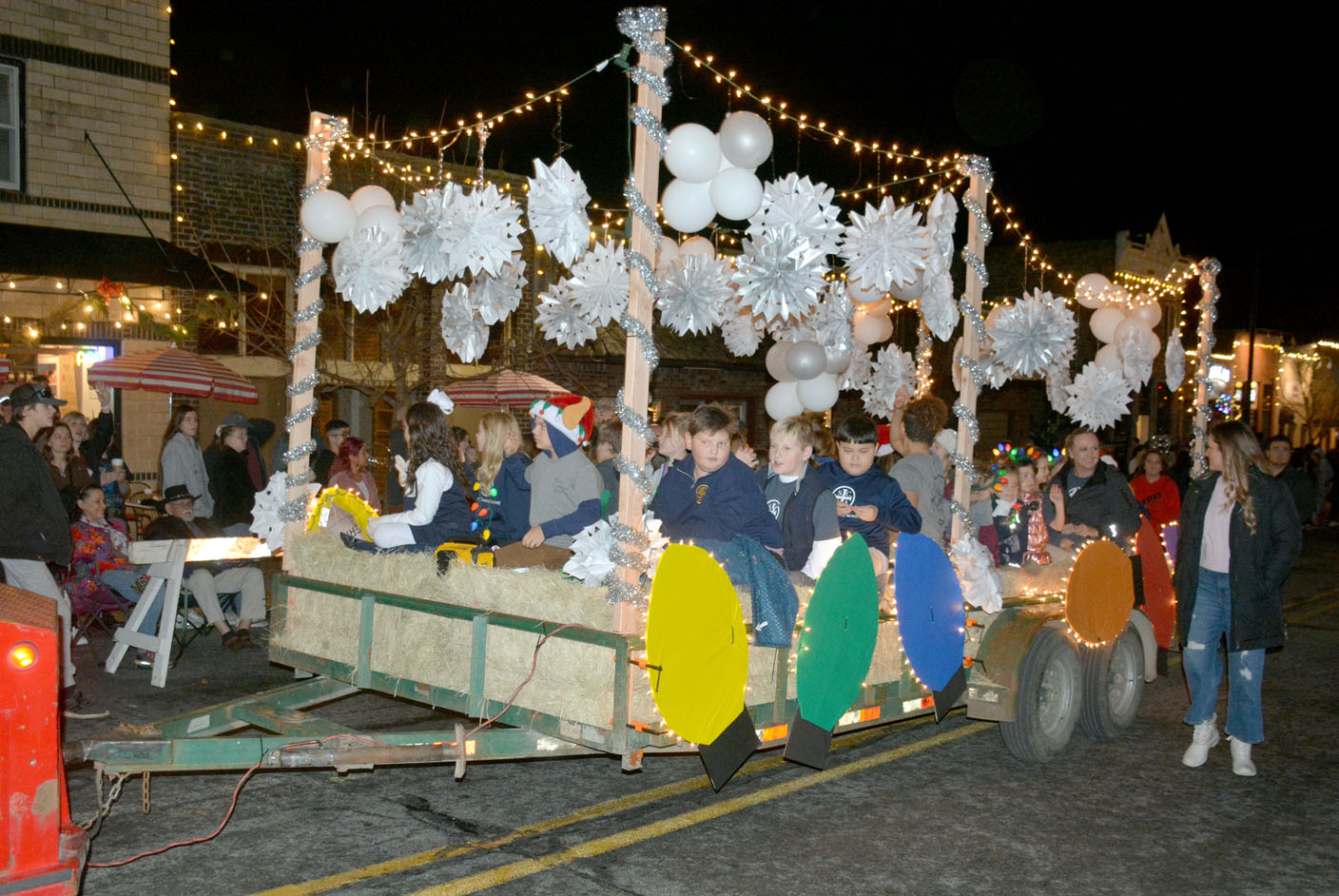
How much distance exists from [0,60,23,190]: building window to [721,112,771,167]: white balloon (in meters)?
11.7

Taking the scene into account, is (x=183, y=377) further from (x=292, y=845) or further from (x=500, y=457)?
(x=292, y=845)

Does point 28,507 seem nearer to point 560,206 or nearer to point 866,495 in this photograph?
point 560,206

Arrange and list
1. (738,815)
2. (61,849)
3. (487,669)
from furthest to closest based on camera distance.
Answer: (738,815)
(487,669)
(61,849)

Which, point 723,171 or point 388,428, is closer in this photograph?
point 723,171

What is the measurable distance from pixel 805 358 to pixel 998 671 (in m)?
3.41

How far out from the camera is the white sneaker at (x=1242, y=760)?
20.5ft

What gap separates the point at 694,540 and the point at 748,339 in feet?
15.7

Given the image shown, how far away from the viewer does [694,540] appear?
16.0 ft

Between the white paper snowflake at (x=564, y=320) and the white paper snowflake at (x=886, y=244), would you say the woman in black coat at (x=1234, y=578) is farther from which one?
the white paper snowflake at (x=564, y=320)

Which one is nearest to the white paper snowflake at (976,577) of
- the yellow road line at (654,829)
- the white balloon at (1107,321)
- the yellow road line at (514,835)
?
the yellow road line at (654,829)

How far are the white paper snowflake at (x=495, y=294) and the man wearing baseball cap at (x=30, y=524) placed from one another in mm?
3027

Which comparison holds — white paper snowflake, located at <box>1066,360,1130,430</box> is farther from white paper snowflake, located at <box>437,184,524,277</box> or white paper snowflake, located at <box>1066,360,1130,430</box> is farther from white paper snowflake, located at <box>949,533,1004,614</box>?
white paper snowflake, located at <box>437,184,524,277</box>

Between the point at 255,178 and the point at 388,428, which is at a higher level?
the point at 255,178

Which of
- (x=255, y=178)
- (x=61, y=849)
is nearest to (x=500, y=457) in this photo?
(x=61, y=849)
